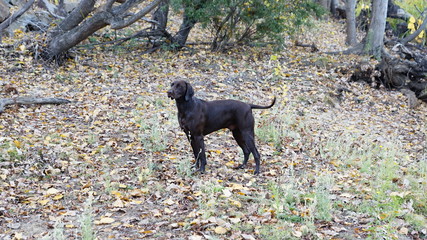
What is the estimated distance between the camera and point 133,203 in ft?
17.6

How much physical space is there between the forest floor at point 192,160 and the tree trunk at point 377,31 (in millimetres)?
1986

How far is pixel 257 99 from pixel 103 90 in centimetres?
343

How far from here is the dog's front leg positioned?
627cm

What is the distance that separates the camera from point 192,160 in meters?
6.84

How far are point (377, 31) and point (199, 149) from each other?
10.2 m

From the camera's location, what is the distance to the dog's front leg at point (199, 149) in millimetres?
6270

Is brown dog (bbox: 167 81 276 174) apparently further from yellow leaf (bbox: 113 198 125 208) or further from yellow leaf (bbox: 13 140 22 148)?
yellow leaf (bbox: 13 140 22 148)

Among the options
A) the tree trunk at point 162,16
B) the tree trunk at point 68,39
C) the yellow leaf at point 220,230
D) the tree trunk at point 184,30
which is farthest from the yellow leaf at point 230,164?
the tree trunk at point 162,16

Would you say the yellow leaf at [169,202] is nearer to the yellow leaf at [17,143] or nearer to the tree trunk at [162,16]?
the yellow leaf at [17,143]

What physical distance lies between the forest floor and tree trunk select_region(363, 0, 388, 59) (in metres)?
1.99

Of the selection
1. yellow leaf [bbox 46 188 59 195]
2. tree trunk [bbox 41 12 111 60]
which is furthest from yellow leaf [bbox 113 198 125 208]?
tree trunk [bbox 41 12 111 60]

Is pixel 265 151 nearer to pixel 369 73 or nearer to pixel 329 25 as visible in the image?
pixel 369 73

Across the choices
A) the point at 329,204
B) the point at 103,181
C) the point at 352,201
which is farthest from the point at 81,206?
the point at 352,201

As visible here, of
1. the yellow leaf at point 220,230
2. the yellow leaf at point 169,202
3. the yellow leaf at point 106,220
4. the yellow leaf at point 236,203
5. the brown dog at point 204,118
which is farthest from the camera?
the brown dog at point 204,118
